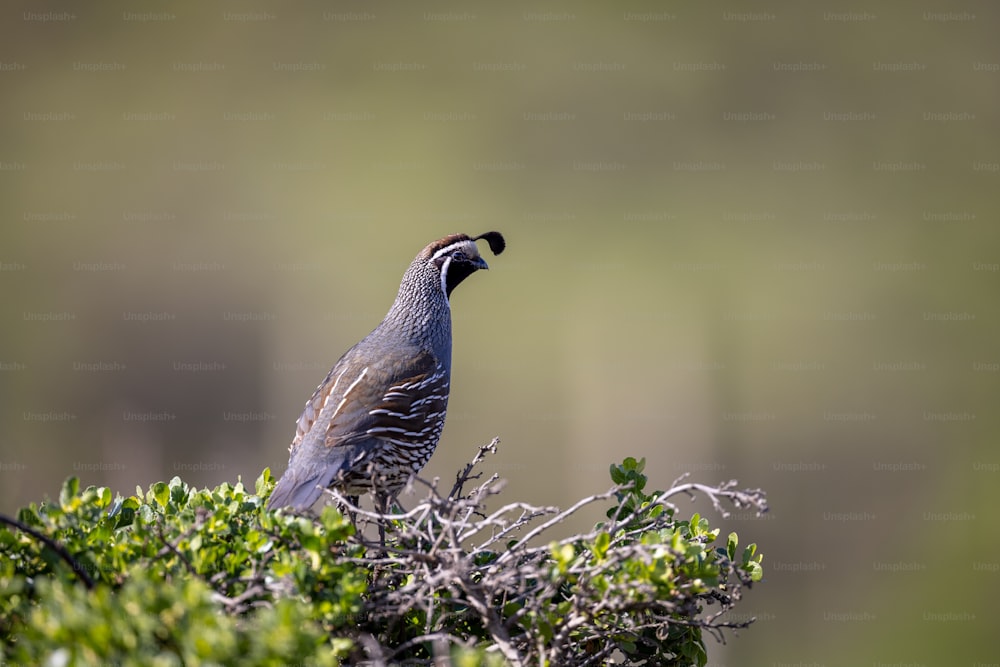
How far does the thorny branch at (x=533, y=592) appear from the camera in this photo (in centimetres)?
248

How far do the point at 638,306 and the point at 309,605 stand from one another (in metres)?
12.8

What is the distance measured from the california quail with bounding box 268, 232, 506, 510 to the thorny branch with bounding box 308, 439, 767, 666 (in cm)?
91

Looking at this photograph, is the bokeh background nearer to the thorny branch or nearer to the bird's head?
the bird's head

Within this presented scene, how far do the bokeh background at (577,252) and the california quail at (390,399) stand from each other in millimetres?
3825

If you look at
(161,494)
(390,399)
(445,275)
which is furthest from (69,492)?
(445,275)

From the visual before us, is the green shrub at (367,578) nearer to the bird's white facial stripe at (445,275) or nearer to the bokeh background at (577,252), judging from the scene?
the bird's white facial stripe at (445,275)

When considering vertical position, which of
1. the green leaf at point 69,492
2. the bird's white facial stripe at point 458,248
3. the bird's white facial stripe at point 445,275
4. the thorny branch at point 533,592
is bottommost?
the thorny branch at point 533,592

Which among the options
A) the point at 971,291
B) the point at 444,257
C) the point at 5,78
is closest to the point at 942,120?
the point at 971,291

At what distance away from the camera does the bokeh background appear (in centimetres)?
1217

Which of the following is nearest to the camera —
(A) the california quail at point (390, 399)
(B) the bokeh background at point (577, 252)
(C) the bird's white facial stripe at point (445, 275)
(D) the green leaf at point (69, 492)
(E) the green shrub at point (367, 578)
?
(E) the green shrub at point (367, 578)

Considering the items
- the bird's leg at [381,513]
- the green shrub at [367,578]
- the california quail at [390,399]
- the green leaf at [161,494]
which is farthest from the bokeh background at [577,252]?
the green shrub at [367,578]

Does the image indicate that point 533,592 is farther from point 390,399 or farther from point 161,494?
point 390,399

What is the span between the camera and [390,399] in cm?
420

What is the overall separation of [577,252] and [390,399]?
11.8 m
